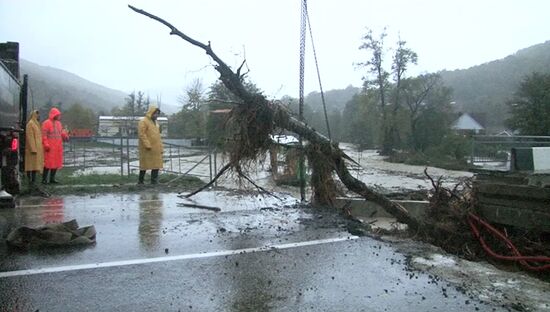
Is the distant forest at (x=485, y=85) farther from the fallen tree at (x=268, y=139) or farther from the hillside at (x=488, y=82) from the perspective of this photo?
the fallen tree at (x=268, y=139)

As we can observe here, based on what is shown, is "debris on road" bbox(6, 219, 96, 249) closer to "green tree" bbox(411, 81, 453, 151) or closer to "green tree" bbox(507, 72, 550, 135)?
"green tree" bbox(507, 72, 550, 135)

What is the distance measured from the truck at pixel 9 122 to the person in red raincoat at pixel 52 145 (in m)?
1.99

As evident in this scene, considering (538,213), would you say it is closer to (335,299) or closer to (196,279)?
(335,299)

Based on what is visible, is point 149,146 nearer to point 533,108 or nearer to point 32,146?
point 32,146

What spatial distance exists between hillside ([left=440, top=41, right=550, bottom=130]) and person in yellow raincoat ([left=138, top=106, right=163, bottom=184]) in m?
57.6

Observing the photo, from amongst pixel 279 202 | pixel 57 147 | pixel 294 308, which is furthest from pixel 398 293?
pixel 57 147

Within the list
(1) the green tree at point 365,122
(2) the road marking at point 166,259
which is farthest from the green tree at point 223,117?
(1) the green tree at point 365,122

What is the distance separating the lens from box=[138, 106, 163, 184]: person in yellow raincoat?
11.4 meters

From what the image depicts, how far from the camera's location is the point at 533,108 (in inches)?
1123

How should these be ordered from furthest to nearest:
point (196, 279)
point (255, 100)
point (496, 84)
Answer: point (496, 84)
point (255, 100)
point (196, 279)

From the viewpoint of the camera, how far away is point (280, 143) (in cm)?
780

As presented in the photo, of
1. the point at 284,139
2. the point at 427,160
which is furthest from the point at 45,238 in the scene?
the point at 427,160

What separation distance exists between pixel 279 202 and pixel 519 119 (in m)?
24.5

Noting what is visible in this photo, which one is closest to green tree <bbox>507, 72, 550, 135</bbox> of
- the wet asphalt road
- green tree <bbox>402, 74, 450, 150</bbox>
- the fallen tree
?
green tree <bbox>402, 74, 450, 150</bbox>
